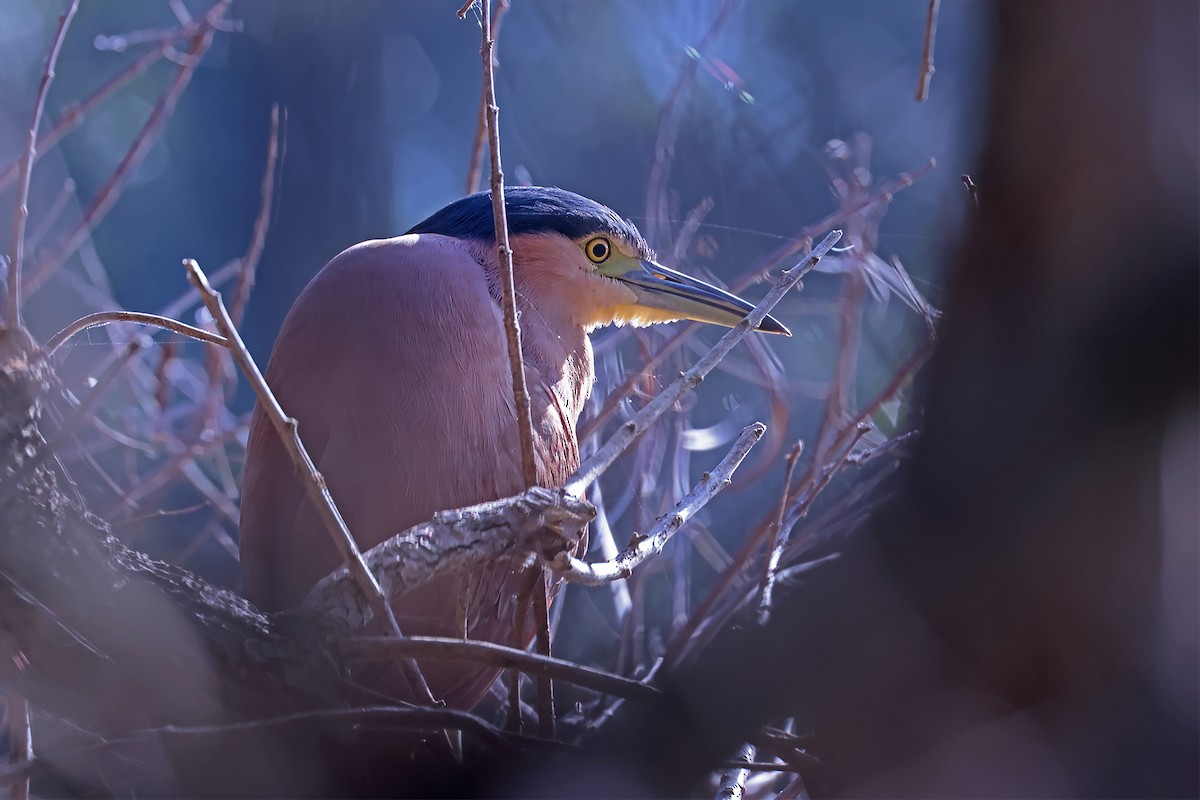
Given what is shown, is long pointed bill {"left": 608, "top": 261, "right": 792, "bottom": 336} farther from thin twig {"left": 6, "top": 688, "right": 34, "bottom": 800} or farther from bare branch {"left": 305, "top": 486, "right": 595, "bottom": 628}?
thin twig {"left": 6, "top": 688, "right": 34, "bottom": 800}

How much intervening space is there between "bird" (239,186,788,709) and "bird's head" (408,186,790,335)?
0.54 feet

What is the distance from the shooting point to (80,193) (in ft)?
13.4

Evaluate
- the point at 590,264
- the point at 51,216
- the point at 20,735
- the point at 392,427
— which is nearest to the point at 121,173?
the point at 51,216

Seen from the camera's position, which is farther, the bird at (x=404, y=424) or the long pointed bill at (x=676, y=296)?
the long pointed bill at (x=676, y=296)

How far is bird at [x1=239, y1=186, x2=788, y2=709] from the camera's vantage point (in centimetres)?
139

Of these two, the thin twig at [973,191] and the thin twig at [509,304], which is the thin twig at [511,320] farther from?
the thin twig at [973,191]

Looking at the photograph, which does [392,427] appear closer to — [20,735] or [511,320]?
[511,320]

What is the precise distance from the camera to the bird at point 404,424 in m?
1.39

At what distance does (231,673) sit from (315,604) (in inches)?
4.1

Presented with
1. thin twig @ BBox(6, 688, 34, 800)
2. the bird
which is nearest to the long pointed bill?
the bird

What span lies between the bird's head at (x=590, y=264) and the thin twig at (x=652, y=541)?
0.73m

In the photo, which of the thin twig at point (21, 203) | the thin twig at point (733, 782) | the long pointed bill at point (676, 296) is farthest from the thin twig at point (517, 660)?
the long pointed bill at point (676, 296)

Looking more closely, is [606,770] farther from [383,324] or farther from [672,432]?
[672,432]

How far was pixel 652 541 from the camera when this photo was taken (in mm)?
984
